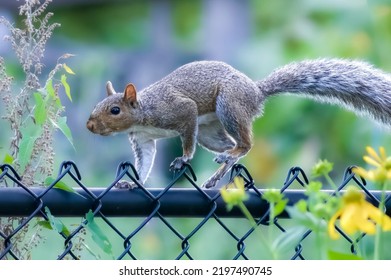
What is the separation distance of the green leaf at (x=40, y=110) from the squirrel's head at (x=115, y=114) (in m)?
0.58

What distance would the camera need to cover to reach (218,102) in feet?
6.04

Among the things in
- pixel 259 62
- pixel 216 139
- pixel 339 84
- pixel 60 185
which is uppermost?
pixel 60 185

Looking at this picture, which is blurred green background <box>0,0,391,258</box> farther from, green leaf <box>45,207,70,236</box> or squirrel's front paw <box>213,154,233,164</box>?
green leaf <box>45,207,70,236</box>

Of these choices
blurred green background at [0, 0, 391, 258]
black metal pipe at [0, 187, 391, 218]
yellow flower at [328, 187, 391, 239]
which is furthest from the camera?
blurred green background at [0, 0, 391, 258]

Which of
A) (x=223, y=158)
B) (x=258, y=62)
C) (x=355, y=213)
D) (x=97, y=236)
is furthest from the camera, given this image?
(x=258, y=62)

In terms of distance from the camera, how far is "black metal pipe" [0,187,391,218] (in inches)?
44.5

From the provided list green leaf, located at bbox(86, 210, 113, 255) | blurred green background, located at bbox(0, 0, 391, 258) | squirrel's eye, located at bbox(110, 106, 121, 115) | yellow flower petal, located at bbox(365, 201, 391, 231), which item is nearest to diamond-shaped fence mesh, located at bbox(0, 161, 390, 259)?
green leaf, located at bbox(86, 210, 113, 255)

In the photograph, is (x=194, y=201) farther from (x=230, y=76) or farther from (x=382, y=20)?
(x=382, y=20)

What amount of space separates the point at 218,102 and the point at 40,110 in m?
0.69

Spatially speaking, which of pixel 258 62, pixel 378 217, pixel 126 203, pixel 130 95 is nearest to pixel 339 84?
pixel 130 95

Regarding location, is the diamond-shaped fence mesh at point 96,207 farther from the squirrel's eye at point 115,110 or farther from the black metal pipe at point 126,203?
the squirrel's eye at point 115,110

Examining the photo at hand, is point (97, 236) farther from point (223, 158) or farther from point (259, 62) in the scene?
point (259, 62)

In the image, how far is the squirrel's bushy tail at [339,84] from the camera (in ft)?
5.85

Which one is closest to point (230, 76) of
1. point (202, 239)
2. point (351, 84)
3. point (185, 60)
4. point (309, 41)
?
point (351, 84)
